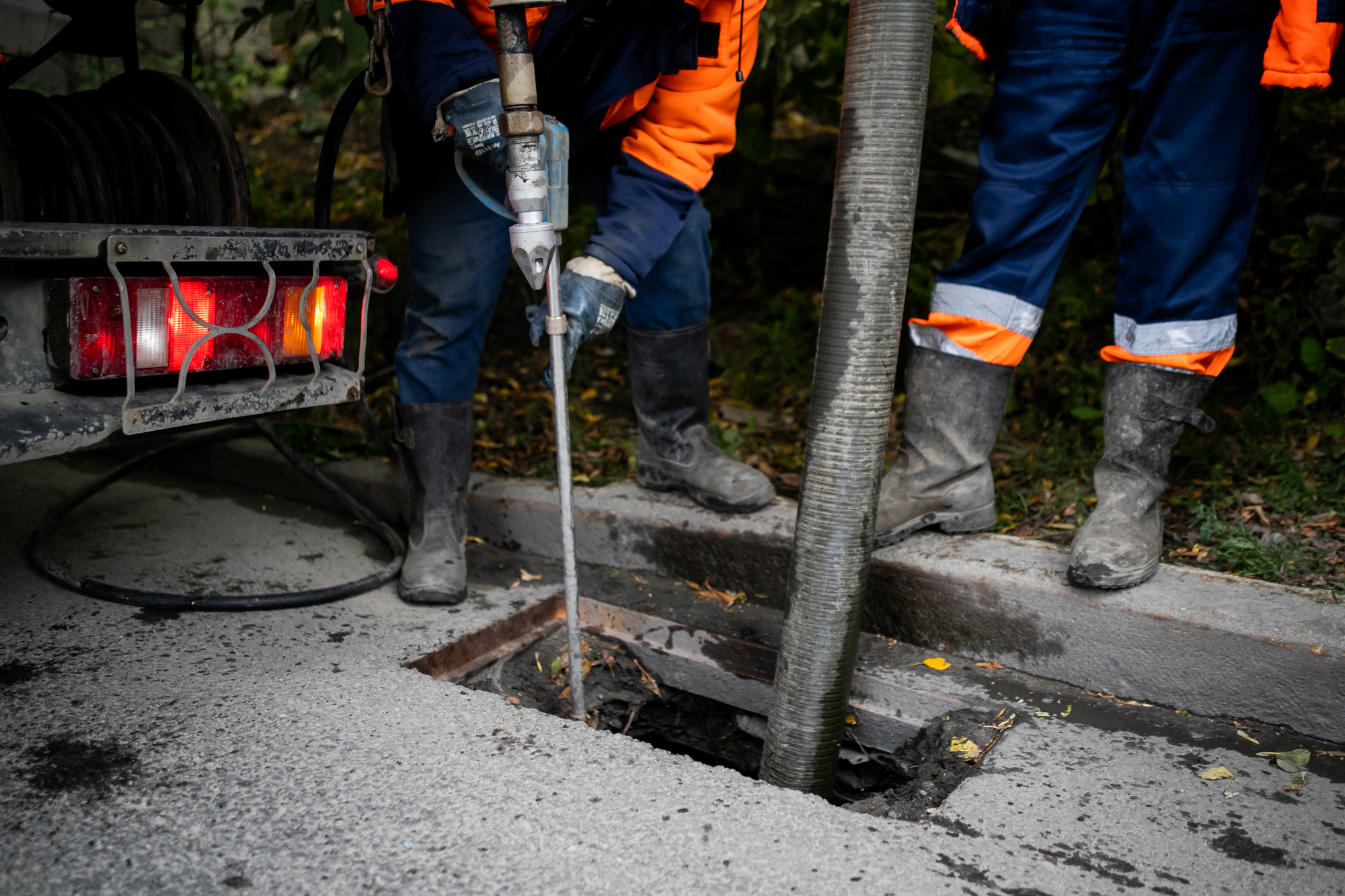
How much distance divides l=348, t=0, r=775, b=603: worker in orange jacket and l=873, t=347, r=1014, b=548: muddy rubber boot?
0.41 meters

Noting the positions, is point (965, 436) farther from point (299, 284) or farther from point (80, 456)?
point (80, 456)

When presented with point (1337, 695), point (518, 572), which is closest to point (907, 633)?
point (1337, 695)

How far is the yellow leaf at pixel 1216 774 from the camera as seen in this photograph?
5.03 feet

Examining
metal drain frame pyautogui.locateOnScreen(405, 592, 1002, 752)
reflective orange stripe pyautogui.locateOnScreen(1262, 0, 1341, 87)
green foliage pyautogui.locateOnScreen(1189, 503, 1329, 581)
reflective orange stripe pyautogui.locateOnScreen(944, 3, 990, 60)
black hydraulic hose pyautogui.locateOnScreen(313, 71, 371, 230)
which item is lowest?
metal drain frame pyautogui.locateOnScreen(405, 592, 1002, 752)

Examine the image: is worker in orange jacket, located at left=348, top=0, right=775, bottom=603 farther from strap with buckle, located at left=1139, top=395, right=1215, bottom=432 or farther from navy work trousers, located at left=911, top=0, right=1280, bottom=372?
strap with buckle, located at left=1139, top=395, right=1215, bottom=432

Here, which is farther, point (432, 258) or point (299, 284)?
point (432, 258)

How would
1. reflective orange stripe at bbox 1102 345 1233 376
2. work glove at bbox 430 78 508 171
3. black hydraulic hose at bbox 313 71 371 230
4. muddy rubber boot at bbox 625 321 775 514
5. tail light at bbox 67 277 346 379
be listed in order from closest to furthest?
tail light at bbox 67 277 346 379
work glove at bbox 430 78 508 171
reflective orange stripe at bbox 1102 345 1233 376
black hydraulic hose at bbox 313 71 371 230
muddy rubber boot at bbox 625 321 775 514

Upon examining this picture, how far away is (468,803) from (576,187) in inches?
68.9

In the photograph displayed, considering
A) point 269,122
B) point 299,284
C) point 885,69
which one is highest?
point 269,122

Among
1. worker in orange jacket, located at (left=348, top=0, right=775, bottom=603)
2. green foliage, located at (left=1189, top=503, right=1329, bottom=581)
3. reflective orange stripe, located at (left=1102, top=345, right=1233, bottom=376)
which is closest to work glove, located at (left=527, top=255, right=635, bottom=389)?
worker in orange jacket, located at (left=348, top=0, right=775, bottom=603)

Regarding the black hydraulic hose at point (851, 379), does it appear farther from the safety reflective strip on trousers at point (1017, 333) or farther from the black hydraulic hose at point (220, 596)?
the black hydraulic hose at point (220, 596)

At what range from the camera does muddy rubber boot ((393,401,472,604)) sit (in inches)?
89.5

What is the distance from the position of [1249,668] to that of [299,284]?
2.03 metres

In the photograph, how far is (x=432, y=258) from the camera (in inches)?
86.5
